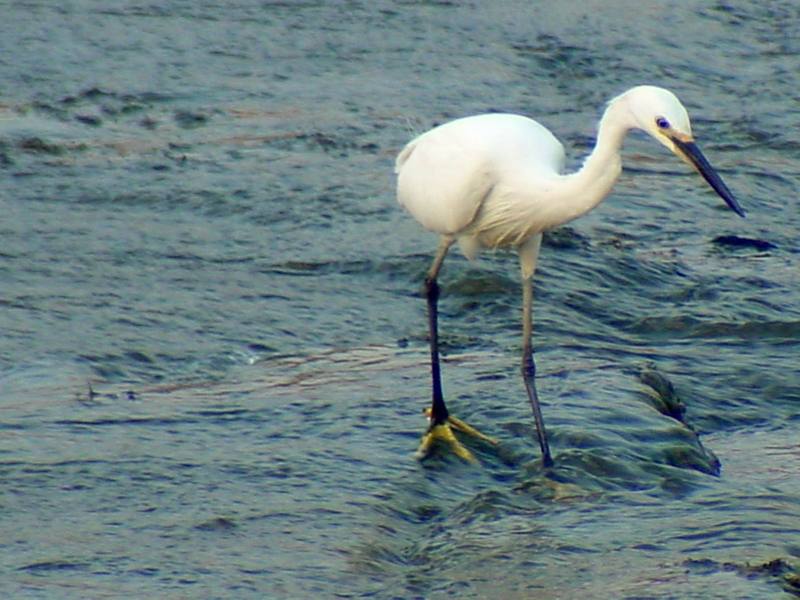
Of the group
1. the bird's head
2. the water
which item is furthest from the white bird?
the water

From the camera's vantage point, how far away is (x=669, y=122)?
199 inches

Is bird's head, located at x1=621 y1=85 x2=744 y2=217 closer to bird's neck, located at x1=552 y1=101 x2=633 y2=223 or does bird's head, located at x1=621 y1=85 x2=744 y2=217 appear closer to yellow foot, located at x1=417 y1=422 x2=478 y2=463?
bird's neck, located at x1=552 y1=101 x2=633 y2=223

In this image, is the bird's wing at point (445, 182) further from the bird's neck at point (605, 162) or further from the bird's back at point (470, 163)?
the bird's neck at point (605, 162)

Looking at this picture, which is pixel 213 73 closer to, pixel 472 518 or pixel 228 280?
pixel 228 280

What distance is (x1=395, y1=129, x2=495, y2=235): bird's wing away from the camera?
563 centimetres

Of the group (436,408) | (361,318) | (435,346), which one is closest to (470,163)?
(435,346)

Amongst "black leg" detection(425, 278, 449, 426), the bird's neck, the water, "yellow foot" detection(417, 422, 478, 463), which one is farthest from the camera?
"black leg" detection(425, 278, 449, 426)

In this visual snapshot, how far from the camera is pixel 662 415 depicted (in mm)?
6027

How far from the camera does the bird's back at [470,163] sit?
559 cm

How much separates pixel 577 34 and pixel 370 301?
5.23m

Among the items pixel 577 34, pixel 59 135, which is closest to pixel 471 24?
pixel 577 34

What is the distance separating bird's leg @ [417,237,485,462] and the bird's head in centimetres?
115

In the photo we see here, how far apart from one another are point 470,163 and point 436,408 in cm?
84

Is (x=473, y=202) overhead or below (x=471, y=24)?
overhead
